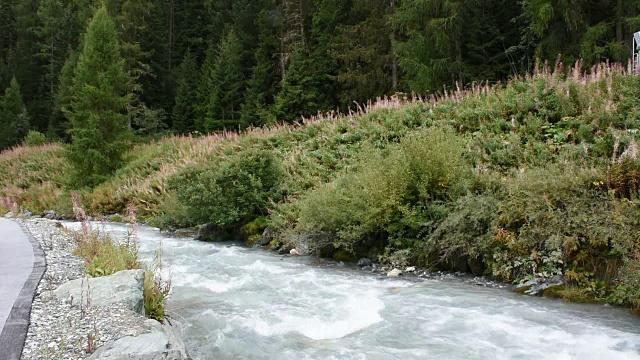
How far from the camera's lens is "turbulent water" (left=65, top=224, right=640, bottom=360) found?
15.8 feet

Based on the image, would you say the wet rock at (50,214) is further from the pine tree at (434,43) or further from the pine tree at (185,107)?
the pine tree at (185,107)

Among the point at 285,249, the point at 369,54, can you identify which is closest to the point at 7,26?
the point at 369,54

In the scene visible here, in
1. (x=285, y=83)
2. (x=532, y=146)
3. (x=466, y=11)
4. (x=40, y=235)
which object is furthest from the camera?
(x=285, y=83)

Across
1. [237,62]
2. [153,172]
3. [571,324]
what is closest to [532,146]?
[571,324]

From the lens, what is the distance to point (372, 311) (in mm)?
6008

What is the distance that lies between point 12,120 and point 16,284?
42167mm

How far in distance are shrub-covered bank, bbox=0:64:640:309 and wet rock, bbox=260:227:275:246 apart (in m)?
0.26

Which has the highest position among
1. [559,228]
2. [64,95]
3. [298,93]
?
[64,95]

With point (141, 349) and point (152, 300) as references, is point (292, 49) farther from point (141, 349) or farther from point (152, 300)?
point (141, 349)

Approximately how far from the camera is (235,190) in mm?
11430

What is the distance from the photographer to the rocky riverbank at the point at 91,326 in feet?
12.0

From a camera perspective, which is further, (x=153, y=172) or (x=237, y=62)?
(x=237, y=62)

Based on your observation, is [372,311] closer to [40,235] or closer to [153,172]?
[40,235]

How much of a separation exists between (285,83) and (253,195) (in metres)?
19.2
